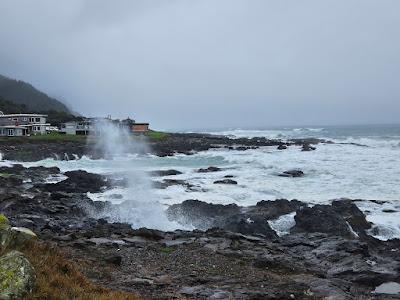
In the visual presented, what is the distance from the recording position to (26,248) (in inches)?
400

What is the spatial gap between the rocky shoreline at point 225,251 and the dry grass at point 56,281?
1.47 metres

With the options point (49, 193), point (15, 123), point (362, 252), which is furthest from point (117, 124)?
point (362, 252)

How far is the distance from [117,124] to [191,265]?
8954cm

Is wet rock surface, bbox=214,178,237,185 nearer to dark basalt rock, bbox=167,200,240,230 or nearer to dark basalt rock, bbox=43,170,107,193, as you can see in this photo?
dark basalt rock, bbox=43,170,107,193

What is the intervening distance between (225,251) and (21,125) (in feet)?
240

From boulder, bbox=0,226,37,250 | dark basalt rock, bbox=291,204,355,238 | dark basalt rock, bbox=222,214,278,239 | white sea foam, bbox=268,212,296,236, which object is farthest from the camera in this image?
white sea foam, bbox=268,212,296,236

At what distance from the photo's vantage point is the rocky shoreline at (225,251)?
11.6 meters

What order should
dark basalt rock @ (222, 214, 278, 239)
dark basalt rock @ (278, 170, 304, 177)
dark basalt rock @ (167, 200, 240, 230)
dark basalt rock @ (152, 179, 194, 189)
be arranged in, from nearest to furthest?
dark basalt rock @ (222, 214, 278, 239), dark basalt rock @ (167, 200, 240, 230), dark basalt rock @ (152, 179, 194, 189), dark basalt rock @ (278, 170, 304, 177)

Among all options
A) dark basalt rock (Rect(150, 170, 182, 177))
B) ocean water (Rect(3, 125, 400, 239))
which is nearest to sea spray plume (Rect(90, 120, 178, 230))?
ocean water (Rect(3, 125, 400, 239))

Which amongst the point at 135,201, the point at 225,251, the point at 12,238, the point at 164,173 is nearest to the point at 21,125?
the point at 164,173

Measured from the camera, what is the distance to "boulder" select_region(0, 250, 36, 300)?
285 inches

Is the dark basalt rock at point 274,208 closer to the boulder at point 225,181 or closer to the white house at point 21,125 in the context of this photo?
the boulder at point 225,181

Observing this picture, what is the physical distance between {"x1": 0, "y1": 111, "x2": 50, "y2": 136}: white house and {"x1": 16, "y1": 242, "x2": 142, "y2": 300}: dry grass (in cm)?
7225

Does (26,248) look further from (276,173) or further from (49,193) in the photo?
(276,173)
